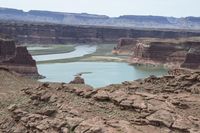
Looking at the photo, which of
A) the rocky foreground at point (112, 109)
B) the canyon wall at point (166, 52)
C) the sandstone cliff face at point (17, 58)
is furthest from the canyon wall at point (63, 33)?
the rocky foreground at point (112, 109)

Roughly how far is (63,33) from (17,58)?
349 feet

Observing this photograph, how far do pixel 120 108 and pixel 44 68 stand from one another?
228 ft

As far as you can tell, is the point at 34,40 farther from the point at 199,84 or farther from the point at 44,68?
the point at 199,84

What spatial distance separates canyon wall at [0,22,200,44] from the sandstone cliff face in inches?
3044

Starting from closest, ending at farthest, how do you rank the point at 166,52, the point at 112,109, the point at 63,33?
the point at 112,109, the point at 166,52, the point at 63,33

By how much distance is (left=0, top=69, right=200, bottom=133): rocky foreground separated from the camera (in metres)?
15.7

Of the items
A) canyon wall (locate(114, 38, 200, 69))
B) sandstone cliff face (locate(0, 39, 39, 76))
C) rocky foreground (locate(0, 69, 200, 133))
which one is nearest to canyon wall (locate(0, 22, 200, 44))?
canyon wall (locate(114, 38, 200, 69))

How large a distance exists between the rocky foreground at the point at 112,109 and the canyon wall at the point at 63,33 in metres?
131

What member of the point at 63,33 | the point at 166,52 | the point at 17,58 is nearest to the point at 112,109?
the point at 17,58

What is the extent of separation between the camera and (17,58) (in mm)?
71250

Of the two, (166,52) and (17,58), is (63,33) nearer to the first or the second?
(166,52)

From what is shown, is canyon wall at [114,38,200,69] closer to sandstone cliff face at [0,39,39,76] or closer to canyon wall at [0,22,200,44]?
sandstone cliff face at [0,39,39,76]

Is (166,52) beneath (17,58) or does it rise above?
beneath

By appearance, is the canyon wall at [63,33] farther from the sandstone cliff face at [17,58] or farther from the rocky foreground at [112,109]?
the rocky foreground at [112,109]
